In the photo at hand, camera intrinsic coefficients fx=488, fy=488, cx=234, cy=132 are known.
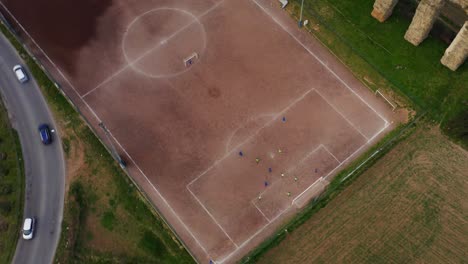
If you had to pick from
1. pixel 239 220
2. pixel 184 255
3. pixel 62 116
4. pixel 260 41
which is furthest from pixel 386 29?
pixel 62 116

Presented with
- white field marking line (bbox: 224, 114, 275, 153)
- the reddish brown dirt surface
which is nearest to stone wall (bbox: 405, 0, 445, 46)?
the reddish brown dirt surface

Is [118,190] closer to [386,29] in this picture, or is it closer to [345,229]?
[345,229]

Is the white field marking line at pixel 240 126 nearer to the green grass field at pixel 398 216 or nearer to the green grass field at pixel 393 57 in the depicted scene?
the green grass field at pixel 398 216

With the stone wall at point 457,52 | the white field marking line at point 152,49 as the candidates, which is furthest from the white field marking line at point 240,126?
the stone wall at point 457,52

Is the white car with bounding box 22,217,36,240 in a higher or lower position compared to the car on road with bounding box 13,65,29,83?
lower

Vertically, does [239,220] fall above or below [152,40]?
below

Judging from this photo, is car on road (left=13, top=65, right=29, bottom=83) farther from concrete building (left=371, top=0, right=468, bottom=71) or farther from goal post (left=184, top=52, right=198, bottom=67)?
concrete building (left=371, top=0, right=468, bottom=71)

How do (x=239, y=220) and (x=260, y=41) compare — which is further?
(x=260, y=41)
